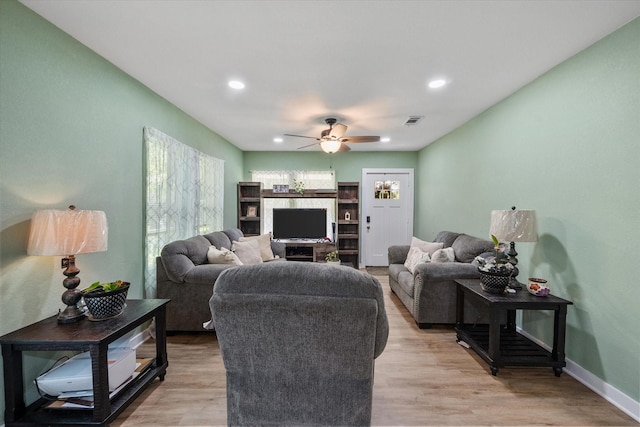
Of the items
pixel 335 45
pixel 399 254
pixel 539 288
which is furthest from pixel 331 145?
pixel 539 288

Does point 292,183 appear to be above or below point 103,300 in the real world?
above

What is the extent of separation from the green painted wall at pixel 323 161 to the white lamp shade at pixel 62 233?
4300mm

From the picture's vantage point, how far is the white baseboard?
5.78ft

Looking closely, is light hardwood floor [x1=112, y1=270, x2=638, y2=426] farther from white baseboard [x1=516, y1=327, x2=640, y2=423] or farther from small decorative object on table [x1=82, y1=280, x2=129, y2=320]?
small decorative object on table [x1=82, y1=280, x2=129, y2=320]

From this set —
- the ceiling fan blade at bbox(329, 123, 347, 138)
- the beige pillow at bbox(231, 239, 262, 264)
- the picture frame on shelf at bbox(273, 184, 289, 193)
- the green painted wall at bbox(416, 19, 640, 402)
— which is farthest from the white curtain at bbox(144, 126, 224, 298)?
the green painted wall at bbox(416, 19, 640, 402)

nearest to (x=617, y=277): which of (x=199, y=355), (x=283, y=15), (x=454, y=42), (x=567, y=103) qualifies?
(x=567, y=103)

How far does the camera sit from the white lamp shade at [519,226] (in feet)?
7.52

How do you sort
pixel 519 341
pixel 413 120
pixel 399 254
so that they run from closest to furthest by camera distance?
pixel 519 341, pixel 413 120, pixel 399 254

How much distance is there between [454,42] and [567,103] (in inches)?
47.0

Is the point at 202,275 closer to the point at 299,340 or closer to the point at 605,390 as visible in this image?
the point at 299,340

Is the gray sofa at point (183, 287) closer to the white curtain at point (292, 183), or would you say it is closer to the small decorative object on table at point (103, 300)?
the small decorative object on table at point (103, 300)

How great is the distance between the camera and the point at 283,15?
5.69ft

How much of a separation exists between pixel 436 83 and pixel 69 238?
3.21 meters

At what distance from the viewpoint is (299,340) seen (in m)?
1.26
